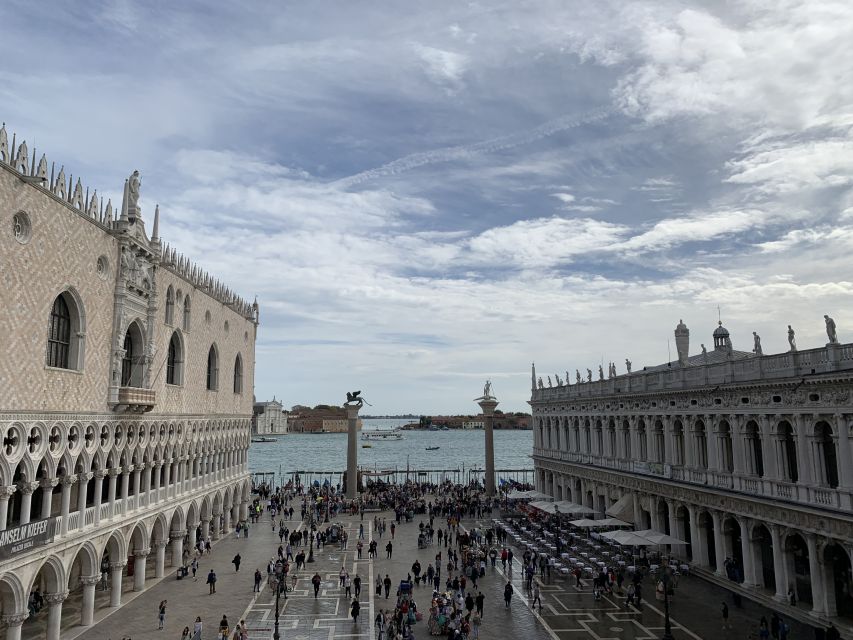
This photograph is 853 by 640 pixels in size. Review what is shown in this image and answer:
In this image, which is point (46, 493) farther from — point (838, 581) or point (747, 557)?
point (838, 581)

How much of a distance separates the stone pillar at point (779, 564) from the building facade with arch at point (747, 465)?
0.13ft

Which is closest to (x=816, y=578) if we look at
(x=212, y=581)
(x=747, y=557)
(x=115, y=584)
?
(x=747, y=557)

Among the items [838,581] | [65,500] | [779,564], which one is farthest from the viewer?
[779,564]

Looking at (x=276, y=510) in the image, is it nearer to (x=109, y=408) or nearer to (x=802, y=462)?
(x=109, y=408)

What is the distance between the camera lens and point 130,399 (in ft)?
87.3

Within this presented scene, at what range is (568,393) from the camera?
1925 inches

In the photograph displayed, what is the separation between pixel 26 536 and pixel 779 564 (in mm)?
26614

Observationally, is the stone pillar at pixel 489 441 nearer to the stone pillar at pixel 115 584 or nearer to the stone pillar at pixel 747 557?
the stone pillar at pixel 747 557

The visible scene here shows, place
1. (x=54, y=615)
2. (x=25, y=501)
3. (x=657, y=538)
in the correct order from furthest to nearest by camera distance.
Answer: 1. (x=657, y=538)
2. (x=54, y=615)
3. (x=25, y=501)

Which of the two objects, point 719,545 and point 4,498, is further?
point 719,545

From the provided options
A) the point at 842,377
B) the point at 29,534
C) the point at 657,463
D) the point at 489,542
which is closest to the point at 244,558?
the point at 489,542

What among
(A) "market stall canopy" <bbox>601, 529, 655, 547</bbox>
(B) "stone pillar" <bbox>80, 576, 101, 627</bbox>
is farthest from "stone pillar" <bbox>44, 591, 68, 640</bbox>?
(A) "market stall canopy" <bbox>601, 529, 655, 547</bbox>

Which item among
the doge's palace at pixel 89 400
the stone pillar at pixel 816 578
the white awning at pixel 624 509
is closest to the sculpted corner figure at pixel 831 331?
the stone pillar at pixel 816 578

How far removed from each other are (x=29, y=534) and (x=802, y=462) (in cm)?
2652
